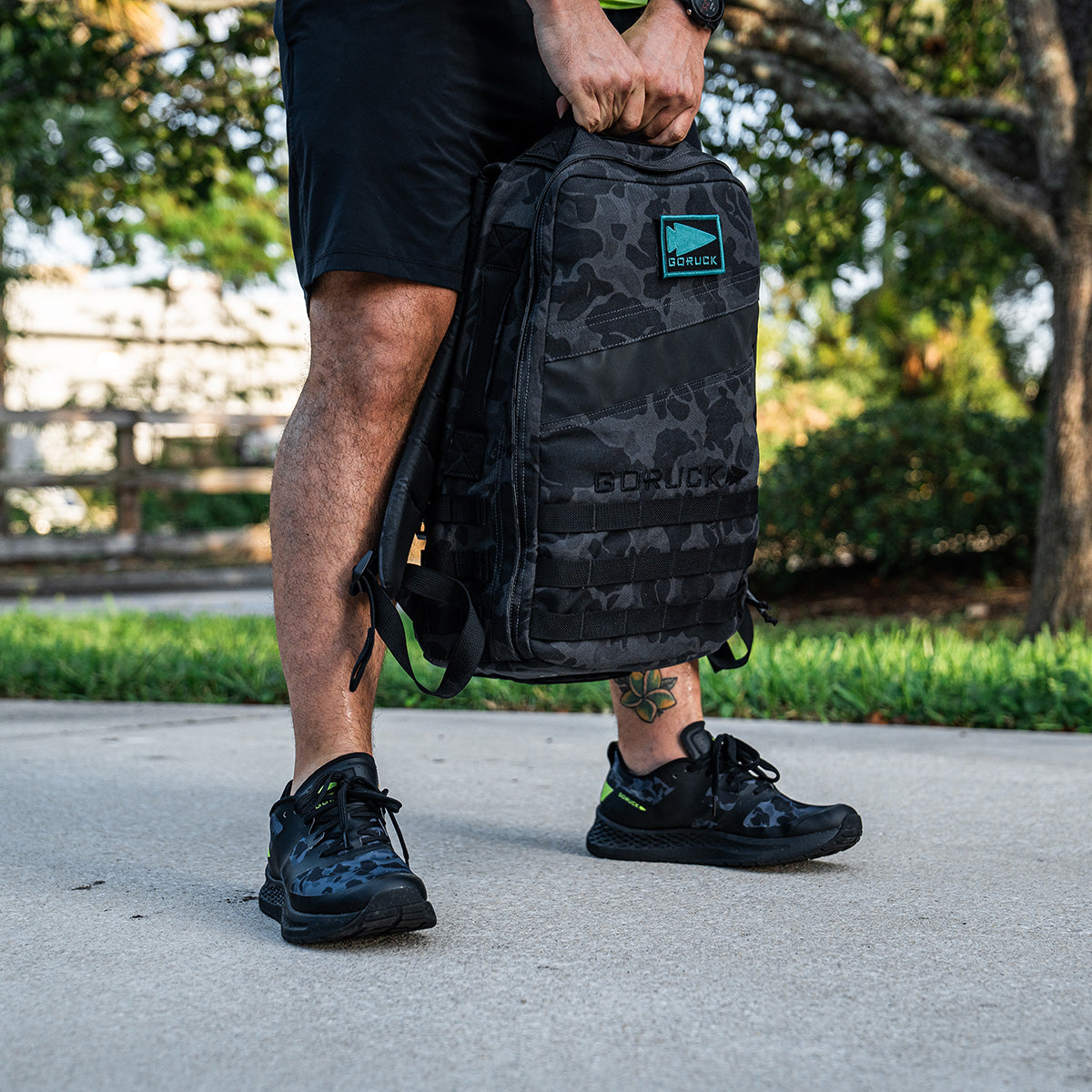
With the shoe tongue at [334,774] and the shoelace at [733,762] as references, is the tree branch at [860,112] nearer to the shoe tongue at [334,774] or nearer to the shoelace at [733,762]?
the shoelace at [733,762]

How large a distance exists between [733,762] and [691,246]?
0.80m

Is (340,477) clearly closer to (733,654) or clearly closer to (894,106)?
(733,654)

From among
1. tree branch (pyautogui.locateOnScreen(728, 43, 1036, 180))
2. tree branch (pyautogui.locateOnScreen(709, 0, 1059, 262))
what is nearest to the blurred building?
tree branch (pyautogui.locateOnScreen(728, 43, 1036, 180))

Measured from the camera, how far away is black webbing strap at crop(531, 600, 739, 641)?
5.22 feet

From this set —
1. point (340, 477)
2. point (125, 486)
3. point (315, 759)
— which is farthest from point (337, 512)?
point (125, 486)

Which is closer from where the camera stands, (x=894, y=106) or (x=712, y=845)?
(x=712, y=845)

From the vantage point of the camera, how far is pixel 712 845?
1.89 m

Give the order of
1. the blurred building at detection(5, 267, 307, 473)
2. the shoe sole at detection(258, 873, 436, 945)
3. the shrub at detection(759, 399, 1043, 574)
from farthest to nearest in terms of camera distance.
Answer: the blurred building at detection(5, 267, 307, 473)
the shrub at detection(759, 399, 1043, 574)
the shoe sole at detection(258, 873, 436, 945)

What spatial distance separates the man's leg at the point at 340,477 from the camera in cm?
166

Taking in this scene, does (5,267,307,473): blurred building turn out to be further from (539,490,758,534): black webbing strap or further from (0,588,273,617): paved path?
(539,490,758,534): black webbing strap

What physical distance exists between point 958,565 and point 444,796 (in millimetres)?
6381

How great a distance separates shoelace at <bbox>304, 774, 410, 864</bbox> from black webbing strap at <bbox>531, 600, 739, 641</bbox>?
0.98 feet

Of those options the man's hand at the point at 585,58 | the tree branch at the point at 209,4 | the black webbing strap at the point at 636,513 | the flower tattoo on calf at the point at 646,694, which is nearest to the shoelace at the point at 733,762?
the flower tattoo on calf at the point at 646,694

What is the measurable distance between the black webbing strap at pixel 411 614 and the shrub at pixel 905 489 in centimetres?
606
